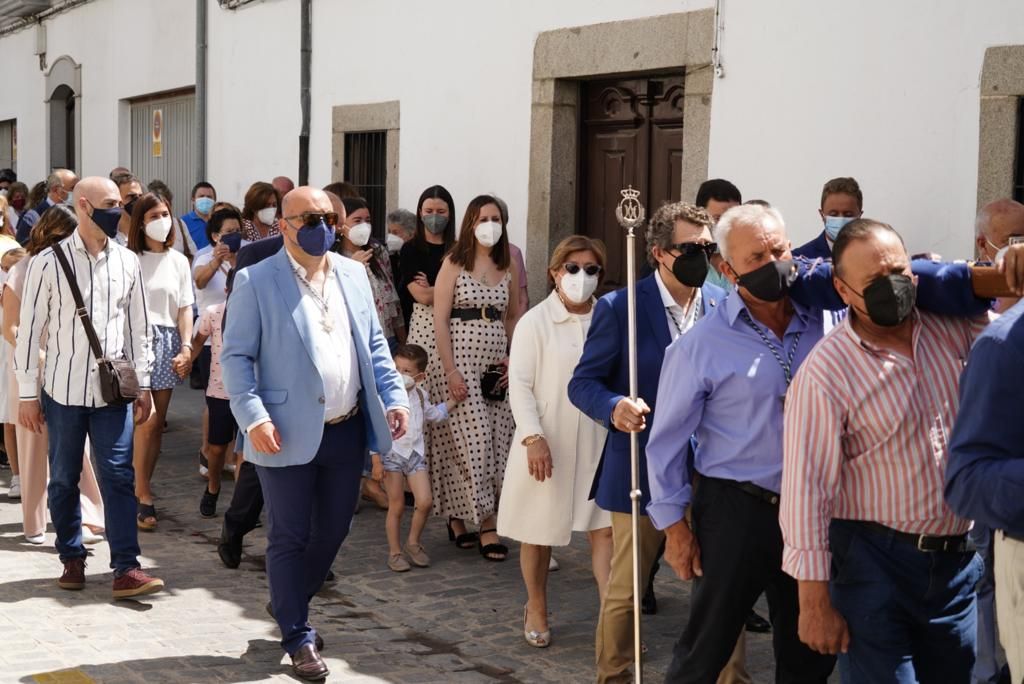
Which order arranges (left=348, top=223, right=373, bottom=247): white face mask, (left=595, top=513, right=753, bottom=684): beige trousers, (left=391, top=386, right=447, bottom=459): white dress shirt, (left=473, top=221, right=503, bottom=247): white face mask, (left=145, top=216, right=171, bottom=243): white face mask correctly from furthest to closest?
(left=348, top=223, right=373, bottom=247): white face mask
(left=145, top=216, right=171, bottom=243): white face mask
(left=473, top=221, right=503, bottom=247): white face mask
(left=391, top=386, right=447, bottom=459): white dress shirt
(left=595, top=513, right=753, bottom=684): beige trousers

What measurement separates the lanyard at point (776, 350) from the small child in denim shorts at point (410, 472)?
3510 mm

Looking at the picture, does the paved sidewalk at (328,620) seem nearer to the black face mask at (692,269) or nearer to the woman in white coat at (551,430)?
the woman in white coat at (551,430)

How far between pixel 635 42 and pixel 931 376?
5878 millimetres

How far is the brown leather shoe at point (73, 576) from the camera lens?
23.4 ft

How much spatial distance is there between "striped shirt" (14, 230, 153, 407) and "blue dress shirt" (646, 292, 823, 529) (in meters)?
3.32

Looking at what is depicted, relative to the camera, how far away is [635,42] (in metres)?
9.41

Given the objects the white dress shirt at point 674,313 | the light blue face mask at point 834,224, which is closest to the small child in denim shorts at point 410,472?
the light blue face mask at point 834,224

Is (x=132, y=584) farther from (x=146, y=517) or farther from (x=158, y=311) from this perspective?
(x=158, y=311)

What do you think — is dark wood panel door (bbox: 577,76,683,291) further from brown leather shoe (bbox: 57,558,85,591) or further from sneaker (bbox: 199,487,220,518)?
brown leather shoe (bbox: 57,558,85,591)

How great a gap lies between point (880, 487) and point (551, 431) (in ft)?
8.86

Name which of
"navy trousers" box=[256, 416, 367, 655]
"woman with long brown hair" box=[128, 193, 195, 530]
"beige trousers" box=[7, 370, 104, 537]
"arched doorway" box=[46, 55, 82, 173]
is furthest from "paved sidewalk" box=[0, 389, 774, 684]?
"arched doorway" box=[46, 55, 82, 173]

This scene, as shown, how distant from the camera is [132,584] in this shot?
6.94 m

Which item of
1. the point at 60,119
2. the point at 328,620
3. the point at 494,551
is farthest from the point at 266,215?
the point at 60,119

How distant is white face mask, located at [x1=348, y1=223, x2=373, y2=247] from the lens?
8.67 metres
